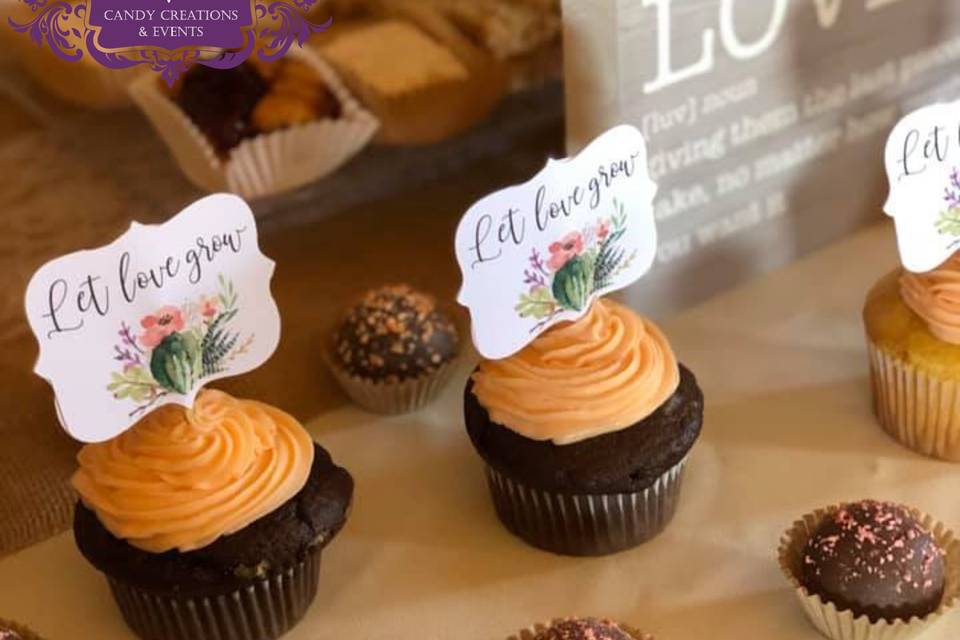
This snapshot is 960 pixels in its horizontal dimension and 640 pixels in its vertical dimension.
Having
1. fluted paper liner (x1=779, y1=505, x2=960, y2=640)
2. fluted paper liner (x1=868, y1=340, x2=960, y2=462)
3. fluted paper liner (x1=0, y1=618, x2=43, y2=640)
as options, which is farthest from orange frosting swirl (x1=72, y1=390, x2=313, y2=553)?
fluted paper liner (x1=868, y1=340, x2=960, y2=462)

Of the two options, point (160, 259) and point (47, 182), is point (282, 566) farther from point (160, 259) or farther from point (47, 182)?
point (47, 182)

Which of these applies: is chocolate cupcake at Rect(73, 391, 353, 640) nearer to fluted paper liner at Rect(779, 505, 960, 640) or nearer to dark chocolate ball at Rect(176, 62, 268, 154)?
fluted paper liner at Rect(779, 505, 960, 640)

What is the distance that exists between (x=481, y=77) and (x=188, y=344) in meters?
0.97

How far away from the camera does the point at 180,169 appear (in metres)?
2.24

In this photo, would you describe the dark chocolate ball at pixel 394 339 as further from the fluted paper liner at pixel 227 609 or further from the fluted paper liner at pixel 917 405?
the fluted paper liner at pixel 917 405

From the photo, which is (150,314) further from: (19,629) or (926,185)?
(926,185)

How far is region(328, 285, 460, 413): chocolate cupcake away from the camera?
5.50ft

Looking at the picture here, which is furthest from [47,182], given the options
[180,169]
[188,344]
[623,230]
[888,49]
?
[888,49]

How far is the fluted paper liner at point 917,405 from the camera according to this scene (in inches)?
61.0

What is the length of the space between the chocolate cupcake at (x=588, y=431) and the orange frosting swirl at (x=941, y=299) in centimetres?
29

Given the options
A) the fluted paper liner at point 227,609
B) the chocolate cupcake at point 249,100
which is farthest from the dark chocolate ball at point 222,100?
the fluted paper liner at point 227,609

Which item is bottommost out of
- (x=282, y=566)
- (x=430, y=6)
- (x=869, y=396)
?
(x=869, y=396)

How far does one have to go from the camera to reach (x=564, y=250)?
142 centimetres

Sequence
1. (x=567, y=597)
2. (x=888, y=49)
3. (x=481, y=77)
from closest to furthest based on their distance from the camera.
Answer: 1. (x=567, y=597)
2. (x=888, y=49)
3. (x=481, y=77)
